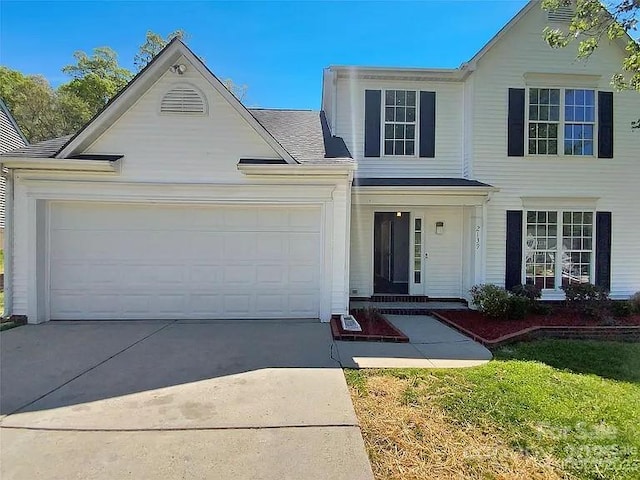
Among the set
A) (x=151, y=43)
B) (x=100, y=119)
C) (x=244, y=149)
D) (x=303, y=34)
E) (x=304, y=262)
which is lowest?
(x=304, y=262)

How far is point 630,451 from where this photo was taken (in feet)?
10.6

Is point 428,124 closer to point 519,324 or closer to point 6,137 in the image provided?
point 519,324

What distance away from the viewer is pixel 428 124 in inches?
398

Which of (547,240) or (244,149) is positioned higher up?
(244,149)

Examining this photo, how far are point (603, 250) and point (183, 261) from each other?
10.7m

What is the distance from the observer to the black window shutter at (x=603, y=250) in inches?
387

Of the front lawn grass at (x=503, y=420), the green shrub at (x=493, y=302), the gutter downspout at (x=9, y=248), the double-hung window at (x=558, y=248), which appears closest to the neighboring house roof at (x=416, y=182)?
the double-hung window at (x=558, y=248)

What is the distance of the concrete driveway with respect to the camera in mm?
2990

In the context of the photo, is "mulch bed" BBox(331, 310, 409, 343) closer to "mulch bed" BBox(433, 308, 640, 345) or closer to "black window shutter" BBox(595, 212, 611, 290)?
"mulch bed" BBox(433, 308, 640, 345)

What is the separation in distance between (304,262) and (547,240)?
6.69 meters

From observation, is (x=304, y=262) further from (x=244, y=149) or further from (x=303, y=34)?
(x=303, y=34)

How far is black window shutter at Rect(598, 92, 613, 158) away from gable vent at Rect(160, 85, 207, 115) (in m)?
10.0

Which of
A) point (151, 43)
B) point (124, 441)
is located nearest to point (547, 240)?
point (124, 441)

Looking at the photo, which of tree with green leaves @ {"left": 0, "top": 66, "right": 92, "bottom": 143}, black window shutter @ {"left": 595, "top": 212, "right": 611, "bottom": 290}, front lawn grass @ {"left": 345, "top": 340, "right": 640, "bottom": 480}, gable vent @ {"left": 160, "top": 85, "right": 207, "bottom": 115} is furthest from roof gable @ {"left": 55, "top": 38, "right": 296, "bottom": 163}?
tree with green leaves @ {"left": 0, "top": 66, "right": 92, "bottom": 143}
